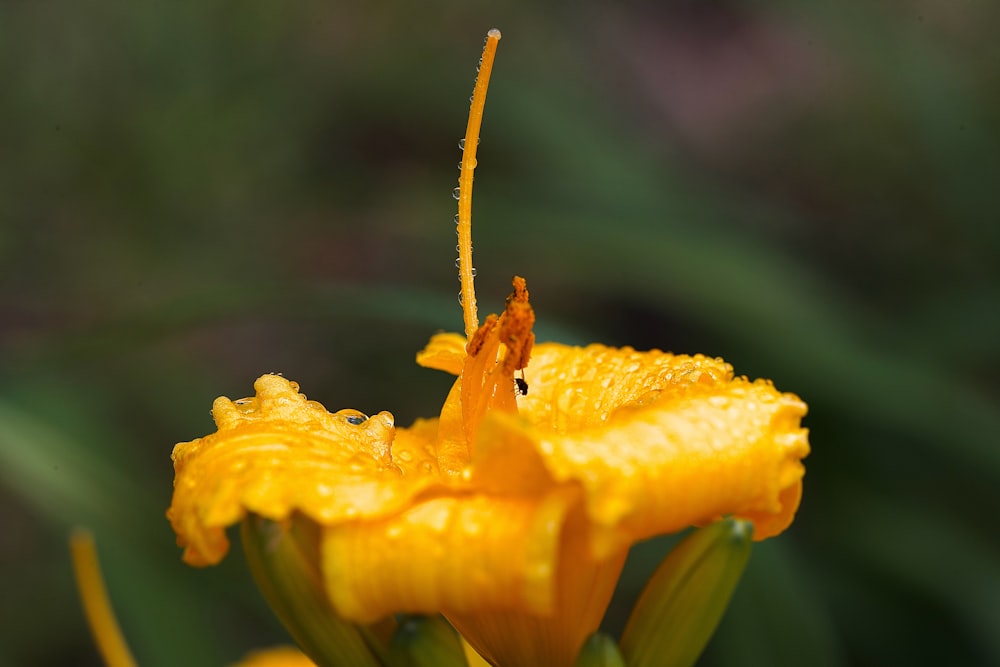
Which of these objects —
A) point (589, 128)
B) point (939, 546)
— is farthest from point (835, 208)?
point (939, 546)

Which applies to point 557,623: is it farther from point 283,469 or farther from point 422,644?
point 283,469

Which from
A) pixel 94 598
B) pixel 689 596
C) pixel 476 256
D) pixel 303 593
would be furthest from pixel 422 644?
pixel 476 256

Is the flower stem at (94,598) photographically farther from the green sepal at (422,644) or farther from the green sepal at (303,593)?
the green sepal at (422,644)

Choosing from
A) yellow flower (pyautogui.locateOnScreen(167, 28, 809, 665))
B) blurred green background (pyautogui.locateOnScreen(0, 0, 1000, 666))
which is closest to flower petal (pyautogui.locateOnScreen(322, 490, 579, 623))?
yellow flower (pyautogui.locateOnScreen(167, 28, 809, 665))

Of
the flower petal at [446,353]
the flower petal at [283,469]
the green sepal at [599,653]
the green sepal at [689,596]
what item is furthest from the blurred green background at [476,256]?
the green sepal at [599,653]

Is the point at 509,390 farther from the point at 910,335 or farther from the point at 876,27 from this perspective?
the point at 876,27

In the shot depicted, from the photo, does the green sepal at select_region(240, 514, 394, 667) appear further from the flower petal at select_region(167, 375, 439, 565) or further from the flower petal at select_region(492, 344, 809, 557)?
the flower petal at select_region(492, 344, 809, 557)
